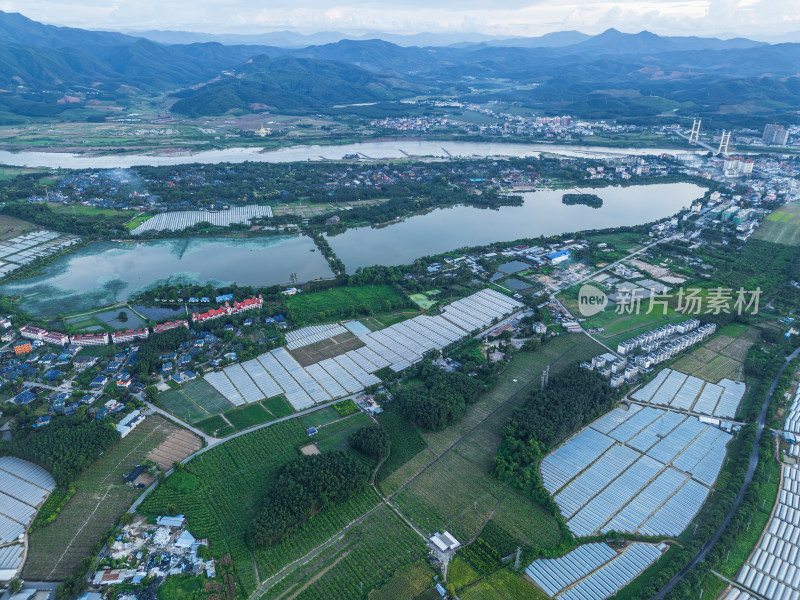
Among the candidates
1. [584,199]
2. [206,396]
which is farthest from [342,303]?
[584,199]

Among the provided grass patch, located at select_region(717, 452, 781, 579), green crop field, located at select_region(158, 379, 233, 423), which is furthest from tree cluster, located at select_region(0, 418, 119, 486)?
grass patch, located at select_region(717, 452, 781, 579)

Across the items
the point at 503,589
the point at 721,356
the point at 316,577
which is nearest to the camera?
the point at 503,589

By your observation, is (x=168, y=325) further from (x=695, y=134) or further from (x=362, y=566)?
(x=695, y=134)

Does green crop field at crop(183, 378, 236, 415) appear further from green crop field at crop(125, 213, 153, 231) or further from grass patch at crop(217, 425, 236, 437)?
green crop field at crop(125, 213, 153, 231)

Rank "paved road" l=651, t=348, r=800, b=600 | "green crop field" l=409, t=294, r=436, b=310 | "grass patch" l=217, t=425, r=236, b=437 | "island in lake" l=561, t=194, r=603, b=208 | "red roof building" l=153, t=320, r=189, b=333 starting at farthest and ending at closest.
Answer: "island in lake" l=561, t=194, r=603, b=208, "green crop field" l=409, t=294, r=436, b=310, "red roof building" l=153, t=320, r=189, b=333, "grass patch" l=217, t=425, r=236, b=437, "paved road" l=651, t=348, r=800, b=600

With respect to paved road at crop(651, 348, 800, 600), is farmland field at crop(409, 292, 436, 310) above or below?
below

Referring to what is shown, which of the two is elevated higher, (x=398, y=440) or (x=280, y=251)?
(x=398, y=440)

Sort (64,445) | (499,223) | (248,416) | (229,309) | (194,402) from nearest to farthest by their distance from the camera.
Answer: (64,445)
(248,416)
(194,402)
(229,309)
(499,223)
